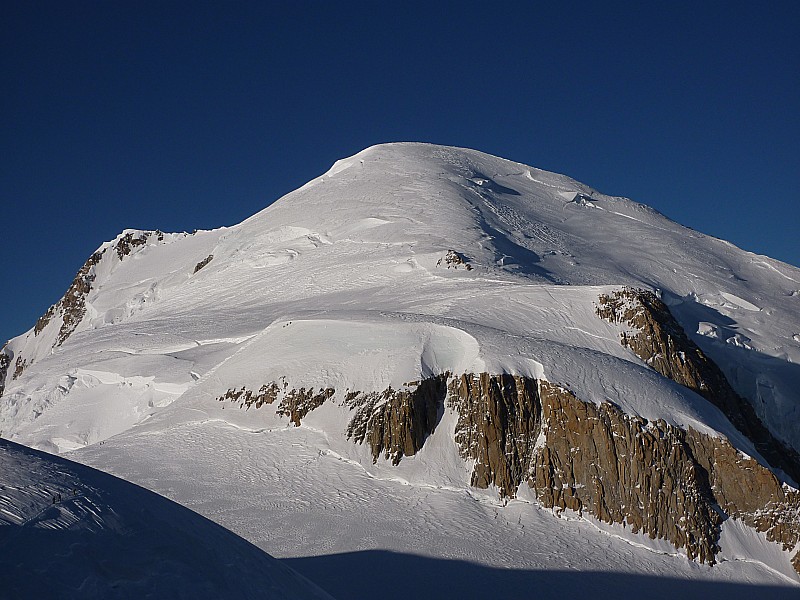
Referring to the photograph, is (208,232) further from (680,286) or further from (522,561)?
(522,561)

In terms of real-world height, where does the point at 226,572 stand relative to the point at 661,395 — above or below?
below

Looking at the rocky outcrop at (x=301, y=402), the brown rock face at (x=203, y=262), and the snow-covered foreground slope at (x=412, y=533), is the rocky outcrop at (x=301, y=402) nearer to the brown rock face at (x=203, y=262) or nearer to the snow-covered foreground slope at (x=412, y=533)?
the snow-covered foreground slope at (x=412, y=533)

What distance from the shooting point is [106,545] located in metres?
6.61

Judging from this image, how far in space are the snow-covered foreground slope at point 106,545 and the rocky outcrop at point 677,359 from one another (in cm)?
1655

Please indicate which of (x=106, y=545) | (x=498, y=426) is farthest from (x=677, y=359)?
(x=106, y=545)

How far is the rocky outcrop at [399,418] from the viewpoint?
1869cm

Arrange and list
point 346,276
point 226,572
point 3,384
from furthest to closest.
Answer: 1. point 3,384
2. point 346,276
3. point 226,572

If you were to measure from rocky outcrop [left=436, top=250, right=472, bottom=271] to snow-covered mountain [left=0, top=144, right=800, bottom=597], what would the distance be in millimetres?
102

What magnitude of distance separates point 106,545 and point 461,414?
1306 centimetres

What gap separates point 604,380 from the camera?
62.1 ft

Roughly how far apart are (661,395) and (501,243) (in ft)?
64.3

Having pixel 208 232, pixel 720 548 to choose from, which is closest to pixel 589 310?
pixel 720 548

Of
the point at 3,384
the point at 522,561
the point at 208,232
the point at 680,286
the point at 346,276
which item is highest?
the point at 208,232

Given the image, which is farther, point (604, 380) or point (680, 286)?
point (680, 286)
